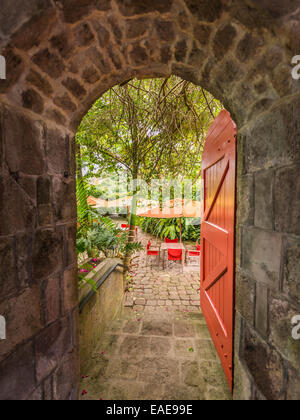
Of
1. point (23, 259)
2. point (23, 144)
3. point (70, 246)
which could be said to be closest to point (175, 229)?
point (70, 246)

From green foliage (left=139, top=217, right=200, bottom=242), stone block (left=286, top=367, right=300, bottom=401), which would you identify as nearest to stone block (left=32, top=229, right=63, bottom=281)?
stone block (left=286, top=367, right=300, bottom=401)

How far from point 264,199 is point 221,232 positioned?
3.37 feet

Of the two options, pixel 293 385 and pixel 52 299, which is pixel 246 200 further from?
pixel 52 299

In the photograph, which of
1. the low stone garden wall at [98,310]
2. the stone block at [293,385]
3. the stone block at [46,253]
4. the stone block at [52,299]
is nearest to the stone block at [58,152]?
the stone block at [46,253]

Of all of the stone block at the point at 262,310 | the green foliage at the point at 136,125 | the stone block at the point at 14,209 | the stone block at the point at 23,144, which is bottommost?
the stone block at the point at 262,310

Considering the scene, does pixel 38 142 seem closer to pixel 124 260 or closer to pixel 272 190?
pixel 272 190

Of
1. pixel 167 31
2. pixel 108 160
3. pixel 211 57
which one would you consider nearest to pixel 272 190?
pixel 211 57

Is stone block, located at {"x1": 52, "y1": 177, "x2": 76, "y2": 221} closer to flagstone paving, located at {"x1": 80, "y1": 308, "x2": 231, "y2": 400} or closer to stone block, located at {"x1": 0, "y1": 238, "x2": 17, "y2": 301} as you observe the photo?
stone block, located at {"x1": 0, "y1": 238, "x2": 17, "y2": 301}

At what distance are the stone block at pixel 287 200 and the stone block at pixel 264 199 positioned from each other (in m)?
0.05

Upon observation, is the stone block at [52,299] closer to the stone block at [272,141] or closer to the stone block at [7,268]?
the stone block at [7,268]

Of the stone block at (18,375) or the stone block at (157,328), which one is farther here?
the stone block at (157,328)

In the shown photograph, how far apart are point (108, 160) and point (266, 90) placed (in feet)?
14.7

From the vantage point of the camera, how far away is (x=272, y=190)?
129 cm

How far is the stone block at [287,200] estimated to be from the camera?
1109 millimetres
